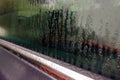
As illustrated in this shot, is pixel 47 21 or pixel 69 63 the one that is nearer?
pixel 69 63

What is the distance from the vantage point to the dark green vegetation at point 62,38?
3.16ft

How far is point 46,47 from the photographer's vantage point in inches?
60.7

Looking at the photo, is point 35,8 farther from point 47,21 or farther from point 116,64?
point 116,64

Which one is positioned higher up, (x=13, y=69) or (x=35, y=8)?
(x=35, y=8)

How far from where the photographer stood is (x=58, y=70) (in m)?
1.23

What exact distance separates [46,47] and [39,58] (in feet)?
0.35

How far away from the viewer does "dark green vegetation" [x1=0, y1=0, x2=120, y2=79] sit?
96 cm

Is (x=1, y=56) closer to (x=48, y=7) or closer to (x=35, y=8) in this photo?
(x=35, y=8)

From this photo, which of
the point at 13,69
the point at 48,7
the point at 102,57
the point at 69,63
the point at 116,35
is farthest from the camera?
the point at 13,69

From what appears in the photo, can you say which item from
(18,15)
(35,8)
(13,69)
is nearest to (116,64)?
(35,8)

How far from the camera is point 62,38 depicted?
1330mm

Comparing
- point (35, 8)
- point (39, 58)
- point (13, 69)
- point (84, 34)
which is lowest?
point (13, 69)

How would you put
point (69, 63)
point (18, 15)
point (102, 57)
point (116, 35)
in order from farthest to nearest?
point (18, 15)
point (69, 63)
point (102, 57)
point (116, 35)

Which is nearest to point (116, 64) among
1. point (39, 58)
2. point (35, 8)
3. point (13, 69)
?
point (39, 58)
